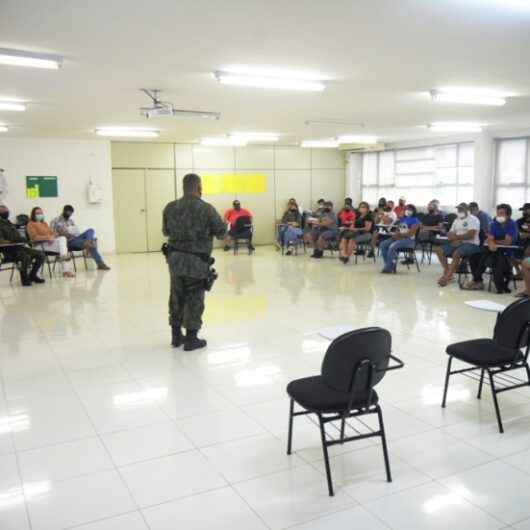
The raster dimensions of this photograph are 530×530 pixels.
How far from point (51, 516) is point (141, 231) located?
37.0ft

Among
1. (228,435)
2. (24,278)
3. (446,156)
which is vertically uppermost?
(446,156)

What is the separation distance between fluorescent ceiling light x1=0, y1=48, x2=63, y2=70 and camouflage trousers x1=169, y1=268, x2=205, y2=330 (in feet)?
6.94

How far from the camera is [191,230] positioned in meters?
4.90

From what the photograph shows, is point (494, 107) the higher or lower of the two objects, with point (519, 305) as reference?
higher

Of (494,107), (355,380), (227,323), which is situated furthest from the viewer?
(494,107)

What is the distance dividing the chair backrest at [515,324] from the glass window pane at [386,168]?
11481mm

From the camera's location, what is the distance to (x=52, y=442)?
332 centimetres

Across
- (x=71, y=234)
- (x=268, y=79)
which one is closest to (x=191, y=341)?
(x=268, y=79)

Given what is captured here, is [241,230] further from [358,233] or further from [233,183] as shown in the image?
[358,233]

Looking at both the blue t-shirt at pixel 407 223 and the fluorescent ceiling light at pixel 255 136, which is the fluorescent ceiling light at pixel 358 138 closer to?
the fluorescent ceiling light at pixel 255 136

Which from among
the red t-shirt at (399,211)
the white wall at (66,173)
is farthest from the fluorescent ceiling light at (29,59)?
the red t-shirt at (399,211)

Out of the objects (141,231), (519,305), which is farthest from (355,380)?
(141,231)

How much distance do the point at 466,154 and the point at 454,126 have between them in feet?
6.90

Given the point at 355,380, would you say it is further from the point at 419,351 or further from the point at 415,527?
the point at 419,351
